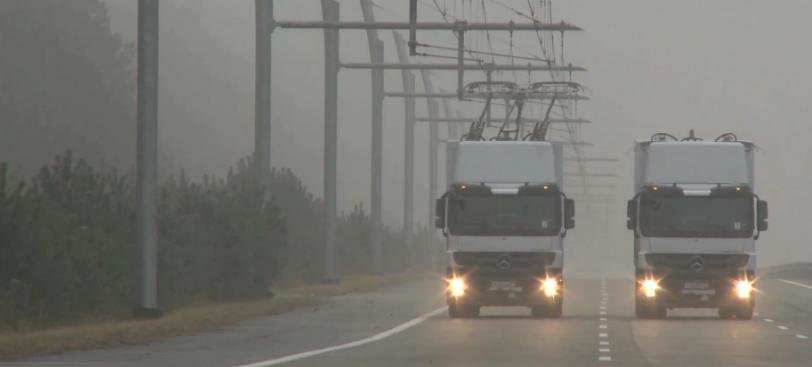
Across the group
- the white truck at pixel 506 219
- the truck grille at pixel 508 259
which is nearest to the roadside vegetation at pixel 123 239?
the white truck at pixel 506 219

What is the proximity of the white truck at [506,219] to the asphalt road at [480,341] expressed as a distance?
0.88m

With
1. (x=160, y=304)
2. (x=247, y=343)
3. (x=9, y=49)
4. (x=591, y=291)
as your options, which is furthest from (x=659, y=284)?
(x=9, y=49)

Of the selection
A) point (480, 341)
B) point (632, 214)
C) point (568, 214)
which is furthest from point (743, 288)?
point (480, 341)

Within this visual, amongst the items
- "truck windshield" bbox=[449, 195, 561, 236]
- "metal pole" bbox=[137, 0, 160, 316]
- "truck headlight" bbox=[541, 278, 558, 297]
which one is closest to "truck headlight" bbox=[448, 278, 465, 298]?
"truck windshield" bbox=[449, 195, 561, 236]

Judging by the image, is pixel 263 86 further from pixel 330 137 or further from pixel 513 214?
pixel 330 137

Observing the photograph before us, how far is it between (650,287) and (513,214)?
11.6ft

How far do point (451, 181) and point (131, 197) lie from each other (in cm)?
706

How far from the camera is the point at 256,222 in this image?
55.5 m

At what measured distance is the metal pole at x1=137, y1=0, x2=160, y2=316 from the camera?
39844 millimetres

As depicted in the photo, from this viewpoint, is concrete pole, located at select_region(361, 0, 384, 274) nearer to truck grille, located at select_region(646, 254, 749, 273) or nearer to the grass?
the grass

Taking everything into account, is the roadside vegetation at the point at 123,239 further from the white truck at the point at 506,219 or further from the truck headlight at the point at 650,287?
the truck headlight at the point at 650,287

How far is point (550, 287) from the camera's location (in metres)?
47.5

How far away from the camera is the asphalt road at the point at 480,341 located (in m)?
30.4

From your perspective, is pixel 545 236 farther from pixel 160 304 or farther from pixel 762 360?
pixel 762 360
